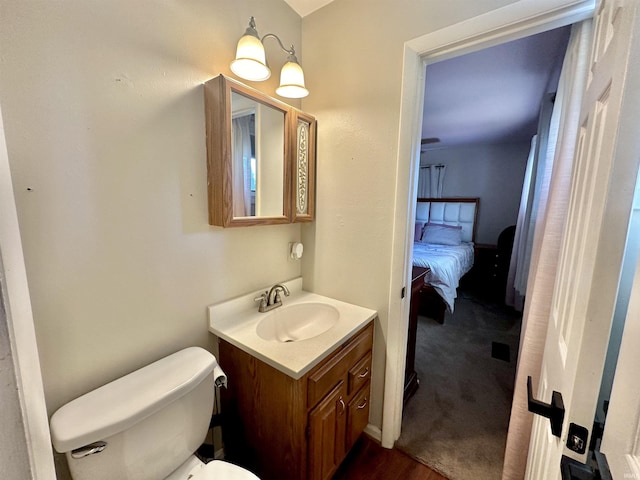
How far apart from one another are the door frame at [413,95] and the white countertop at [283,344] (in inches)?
9.8

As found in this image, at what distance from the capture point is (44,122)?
2.46ft

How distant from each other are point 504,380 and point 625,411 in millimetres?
2099

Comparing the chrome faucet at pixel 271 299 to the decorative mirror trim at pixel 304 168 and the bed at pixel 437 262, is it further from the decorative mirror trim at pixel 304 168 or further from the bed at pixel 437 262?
the bed at pixel 437 262

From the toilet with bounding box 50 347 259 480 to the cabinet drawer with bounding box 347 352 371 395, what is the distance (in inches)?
21.7

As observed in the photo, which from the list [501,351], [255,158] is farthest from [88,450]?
[501,351]

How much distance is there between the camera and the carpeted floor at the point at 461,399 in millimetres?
1421

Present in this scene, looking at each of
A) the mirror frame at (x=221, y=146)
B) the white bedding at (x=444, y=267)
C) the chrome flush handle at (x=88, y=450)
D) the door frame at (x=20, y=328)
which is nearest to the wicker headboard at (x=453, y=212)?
the white bedding at (x=444, y=267)

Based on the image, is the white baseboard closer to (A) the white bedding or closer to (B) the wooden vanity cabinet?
(B) the wooden vanity cabinet

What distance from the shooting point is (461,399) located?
1.83 m

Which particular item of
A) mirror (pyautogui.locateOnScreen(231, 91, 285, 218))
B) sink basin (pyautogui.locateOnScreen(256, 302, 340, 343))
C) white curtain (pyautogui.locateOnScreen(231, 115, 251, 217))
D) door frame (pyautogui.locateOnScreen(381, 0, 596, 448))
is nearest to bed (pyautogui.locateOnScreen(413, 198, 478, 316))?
door frame (pyautogui.locateOnScreen(381, 0, 596, 448))

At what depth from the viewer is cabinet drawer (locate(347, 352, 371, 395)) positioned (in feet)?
4.17

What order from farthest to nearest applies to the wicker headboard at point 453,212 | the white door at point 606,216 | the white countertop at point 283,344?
the wicker headboard at point 453,212, the white countertop at point 283,344, the white door at point 606,216

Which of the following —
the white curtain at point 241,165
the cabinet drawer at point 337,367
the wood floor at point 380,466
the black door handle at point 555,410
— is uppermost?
the white curtain at point 241,165

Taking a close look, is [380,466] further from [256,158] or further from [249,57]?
[249,57]
